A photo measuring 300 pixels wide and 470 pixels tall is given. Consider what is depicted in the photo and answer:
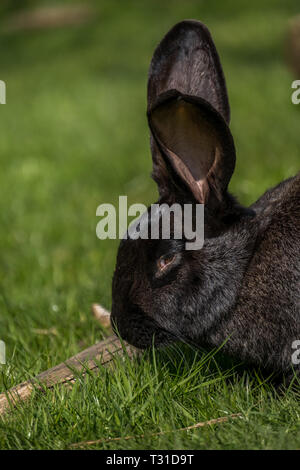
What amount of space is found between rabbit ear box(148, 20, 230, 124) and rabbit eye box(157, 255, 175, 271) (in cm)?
74

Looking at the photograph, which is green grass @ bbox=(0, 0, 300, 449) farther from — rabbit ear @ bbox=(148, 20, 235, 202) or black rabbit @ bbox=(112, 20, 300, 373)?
rabbit ear @ bbox=(148, 20, 235, 202)

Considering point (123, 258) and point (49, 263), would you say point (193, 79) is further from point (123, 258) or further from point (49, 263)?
point (49, 263)

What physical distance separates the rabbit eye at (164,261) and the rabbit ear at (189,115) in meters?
0.30

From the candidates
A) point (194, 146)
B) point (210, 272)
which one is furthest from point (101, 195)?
point (210, 272)

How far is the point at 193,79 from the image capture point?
341 centimetres

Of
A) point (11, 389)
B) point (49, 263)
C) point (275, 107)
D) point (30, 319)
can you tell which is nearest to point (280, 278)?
point (11, 389)

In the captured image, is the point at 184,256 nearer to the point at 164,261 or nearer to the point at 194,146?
the point at 164,261

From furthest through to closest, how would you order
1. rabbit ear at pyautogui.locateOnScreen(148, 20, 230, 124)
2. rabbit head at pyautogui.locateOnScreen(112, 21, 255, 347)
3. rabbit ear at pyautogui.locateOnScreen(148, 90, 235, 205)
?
rabbit ear at pyautogui.locateOnScreen(148, 20, 230, 124) < rabbit head at pyautogui.locateOnScreen(112, 21, 255, 347) < rabbit ear at pyautogui.locateOnScreen(148, 90, 235, 205)

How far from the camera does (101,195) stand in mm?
7469

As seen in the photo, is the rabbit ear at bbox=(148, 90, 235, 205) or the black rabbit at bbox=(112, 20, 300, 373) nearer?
the rabbit ear at bbox=(148, 90, 235, 205)

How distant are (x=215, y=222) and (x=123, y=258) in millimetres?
442

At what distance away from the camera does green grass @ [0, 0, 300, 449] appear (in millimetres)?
2762

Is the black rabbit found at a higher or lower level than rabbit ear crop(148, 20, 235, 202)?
lower

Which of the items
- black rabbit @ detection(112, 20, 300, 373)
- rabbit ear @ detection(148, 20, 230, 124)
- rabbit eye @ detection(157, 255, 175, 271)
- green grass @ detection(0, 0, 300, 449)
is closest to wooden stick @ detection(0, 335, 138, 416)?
green grass @ detection(0, 0, 300, 449)
